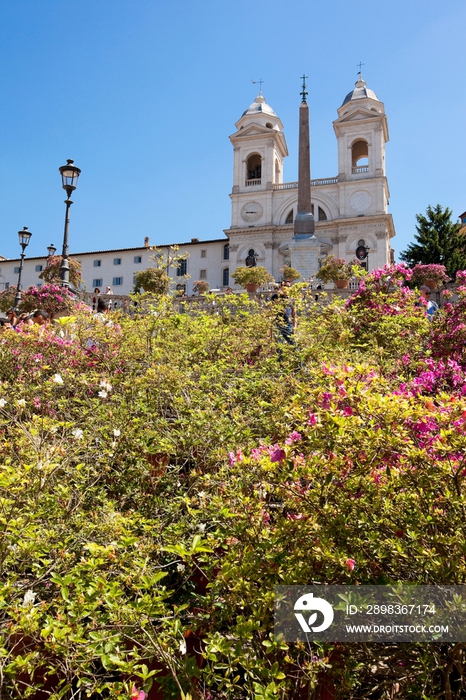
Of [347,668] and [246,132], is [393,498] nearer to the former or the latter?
[347,668]

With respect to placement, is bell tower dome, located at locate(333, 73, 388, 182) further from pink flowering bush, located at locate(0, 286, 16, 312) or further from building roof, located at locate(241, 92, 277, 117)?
pink flowering bush, located at locate(0, 286, 16, 312)

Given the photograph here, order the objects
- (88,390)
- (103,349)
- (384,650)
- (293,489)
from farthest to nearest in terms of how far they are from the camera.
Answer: (103,349), (88,390), (293,489), (384,650)

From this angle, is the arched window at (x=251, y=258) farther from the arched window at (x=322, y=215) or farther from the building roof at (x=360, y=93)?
the building roof at (x=360, y=93)

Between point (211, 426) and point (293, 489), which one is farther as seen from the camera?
point (211, 426)

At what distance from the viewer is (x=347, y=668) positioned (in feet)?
7.25

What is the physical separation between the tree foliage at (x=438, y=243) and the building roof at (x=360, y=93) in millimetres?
20548

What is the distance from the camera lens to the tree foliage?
4000cm

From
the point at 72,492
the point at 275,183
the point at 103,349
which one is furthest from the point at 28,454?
the point at 275,183

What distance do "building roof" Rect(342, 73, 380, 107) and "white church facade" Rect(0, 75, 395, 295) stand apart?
11 cm

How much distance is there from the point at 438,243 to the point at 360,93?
80.3 ft

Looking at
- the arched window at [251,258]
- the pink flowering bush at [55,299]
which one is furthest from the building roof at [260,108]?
the pink flowering bush at [55,299]

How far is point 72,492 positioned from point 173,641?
4.59ft

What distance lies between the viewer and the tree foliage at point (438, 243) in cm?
4000

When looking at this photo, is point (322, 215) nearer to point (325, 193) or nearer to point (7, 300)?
point (325, 193)
